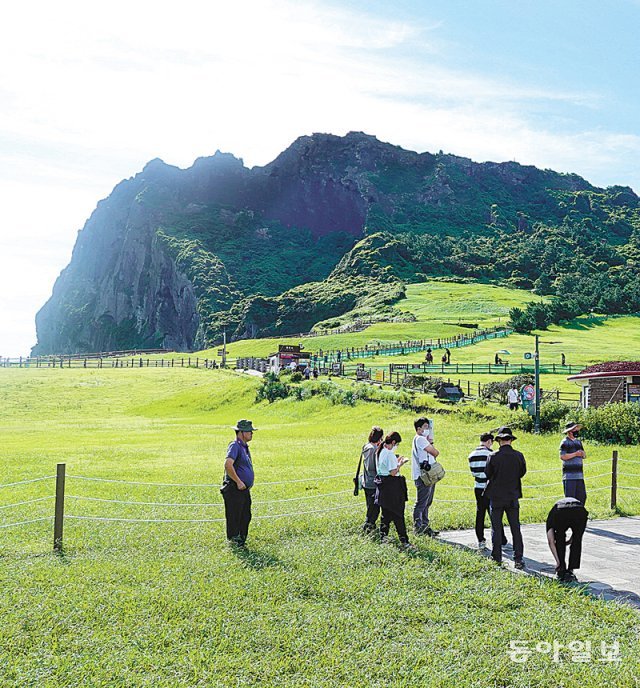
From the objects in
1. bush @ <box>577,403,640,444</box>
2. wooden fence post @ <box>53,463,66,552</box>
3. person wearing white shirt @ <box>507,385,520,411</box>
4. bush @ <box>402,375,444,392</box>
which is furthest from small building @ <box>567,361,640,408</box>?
wooden fence post @ <box>53,463,66,552</box>

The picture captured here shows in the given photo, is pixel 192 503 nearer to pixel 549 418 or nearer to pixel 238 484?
pixel 238 484

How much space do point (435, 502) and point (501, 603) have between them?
7.21 meters

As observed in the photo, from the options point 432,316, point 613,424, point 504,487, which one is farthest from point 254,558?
point 432,316

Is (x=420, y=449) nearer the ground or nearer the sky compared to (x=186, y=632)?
nearer the sky

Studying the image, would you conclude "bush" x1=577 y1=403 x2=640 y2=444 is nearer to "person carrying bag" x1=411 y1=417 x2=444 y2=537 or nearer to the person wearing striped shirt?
the person wearing striped shirt

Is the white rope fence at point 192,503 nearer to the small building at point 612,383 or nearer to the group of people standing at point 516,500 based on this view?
the group of people standing at point 516,500

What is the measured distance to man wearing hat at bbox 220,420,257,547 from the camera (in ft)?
37.9

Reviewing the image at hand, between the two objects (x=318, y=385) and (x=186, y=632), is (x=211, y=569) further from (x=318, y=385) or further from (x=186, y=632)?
(x=318, y=385)

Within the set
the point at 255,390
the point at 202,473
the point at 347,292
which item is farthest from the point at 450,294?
the point at 202,473

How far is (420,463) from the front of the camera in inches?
483

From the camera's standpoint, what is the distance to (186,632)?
26.1 ft

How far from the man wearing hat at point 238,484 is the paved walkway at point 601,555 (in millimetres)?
3974

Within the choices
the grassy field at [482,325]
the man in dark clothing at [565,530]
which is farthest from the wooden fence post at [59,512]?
the grassy field at [482,325]

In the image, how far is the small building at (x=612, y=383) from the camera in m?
30.5
